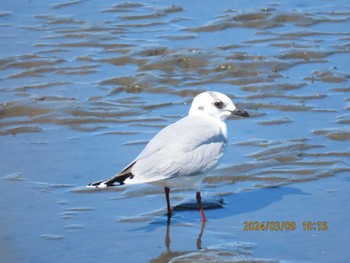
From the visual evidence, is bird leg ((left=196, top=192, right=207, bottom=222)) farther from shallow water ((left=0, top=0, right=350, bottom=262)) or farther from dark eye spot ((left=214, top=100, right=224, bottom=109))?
dark eye spot ((left=214, top=100, right=224, bottom=109))

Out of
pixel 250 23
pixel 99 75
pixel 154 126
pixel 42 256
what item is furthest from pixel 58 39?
pixel 42 256

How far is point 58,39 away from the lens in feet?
42.0

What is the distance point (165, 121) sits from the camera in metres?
9.92

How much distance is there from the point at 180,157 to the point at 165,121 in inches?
87.9

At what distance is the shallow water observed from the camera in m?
7.32

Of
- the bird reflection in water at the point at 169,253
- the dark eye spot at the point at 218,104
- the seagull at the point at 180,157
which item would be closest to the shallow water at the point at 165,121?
the bird reflection in water at the point at 169,253

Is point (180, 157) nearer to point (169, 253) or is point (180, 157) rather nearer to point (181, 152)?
point (181, 152)

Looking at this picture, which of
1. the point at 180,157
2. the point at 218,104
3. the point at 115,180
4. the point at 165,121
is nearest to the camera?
the point at 115,180

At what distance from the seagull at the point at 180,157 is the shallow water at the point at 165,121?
358 mm

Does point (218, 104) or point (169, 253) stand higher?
point (218, 104)

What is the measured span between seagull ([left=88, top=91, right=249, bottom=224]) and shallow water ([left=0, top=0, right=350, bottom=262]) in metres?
0.36
